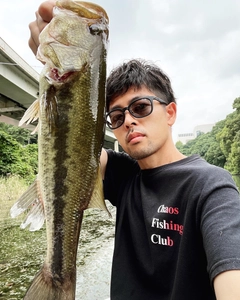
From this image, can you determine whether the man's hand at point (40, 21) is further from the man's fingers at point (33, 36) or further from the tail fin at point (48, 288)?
the tail fin at point (48, 288)

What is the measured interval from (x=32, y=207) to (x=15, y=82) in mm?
11996

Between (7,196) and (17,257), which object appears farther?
(7,196)

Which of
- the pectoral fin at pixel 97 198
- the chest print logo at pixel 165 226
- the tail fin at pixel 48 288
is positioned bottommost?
the tail fin at pixel 48 288

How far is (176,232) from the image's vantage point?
1.87 meters

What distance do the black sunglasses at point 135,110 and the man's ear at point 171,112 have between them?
0.24m

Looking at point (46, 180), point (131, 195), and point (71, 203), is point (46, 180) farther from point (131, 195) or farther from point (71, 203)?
point (131, 195)

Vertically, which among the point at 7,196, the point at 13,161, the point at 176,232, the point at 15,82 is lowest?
the point at 7,196

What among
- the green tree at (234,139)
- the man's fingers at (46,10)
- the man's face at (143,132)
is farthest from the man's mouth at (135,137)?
the green tree at (234,139)

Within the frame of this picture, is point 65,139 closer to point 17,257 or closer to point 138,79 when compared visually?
point 138,79

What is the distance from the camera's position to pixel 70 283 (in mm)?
1807

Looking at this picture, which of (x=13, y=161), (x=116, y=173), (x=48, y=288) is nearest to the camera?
(x=48, y=288)

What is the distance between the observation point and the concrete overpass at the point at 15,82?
38.2 ft

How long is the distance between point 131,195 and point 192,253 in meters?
0.76

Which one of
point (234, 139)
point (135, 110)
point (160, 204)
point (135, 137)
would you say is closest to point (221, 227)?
point (160, 204)
